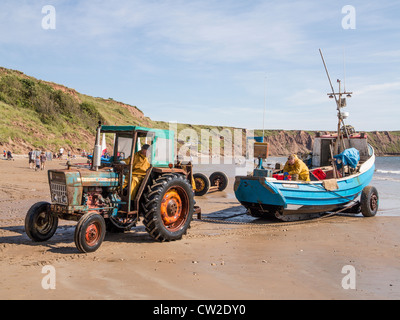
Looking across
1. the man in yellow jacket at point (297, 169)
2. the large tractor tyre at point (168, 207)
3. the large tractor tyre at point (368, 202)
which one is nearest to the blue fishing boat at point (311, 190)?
the large tractor tyre at point (368, 202)

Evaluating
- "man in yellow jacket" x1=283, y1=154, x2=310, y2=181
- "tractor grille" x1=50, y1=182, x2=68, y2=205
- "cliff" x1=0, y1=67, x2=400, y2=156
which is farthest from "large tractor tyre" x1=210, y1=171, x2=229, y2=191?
"cliff" x1=0, y1=67, x2=400, y2=156

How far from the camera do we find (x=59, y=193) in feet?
20.4

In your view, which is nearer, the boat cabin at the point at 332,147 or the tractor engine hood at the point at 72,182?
the tractor engine hood at the point at 72,182

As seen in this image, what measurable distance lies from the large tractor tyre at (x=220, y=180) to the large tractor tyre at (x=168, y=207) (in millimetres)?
8280

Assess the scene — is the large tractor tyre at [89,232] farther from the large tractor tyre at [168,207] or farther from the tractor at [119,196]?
the large tractor tyre at [168,207]

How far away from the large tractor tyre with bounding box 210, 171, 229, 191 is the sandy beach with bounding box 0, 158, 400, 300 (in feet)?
21.7

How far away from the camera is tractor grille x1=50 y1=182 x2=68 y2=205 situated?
Answer: 6.11 meters

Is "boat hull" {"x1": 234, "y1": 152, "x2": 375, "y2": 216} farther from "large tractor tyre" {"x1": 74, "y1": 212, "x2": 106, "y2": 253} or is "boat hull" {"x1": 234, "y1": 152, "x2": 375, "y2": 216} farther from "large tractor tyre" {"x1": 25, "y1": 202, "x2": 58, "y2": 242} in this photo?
"large tractor tyre" {"x1": 25, "y1": 202, "x2": 58, "y2": 242}

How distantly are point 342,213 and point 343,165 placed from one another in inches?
57.9

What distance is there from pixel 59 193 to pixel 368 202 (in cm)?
848

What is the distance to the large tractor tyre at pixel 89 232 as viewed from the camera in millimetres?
5809
